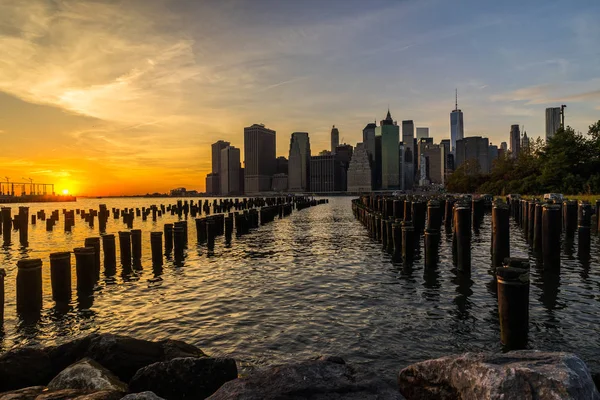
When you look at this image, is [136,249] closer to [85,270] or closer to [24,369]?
[85,270]

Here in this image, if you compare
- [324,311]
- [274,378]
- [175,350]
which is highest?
[274,378]

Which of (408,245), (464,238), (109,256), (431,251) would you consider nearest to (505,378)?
(464,238)

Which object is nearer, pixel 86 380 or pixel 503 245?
pixel 86 380

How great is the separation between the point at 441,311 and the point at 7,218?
3536cm

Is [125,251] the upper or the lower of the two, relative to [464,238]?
lower

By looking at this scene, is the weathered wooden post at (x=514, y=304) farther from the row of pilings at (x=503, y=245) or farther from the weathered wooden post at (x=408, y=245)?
the weathered wooden post at (x=408, y=245)

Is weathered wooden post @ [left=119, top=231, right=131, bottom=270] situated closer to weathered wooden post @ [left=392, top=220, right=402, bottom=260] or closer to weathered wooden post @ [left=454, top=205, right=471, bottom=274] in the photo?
weathered wooden post @ [left=392, top=220, right=402, bottom=260]

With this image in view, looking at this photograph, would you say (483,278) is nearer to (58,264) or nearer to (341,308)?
(341,308)

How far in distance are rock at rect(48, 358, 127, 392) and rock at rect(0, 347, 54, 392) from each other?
36.2 inches

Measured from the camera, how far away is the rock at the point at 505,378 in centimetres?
412

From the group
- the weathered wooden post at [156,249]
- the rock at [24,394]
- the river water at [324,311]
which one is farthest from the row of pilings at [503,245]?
the weathered wooden post at [156,249]

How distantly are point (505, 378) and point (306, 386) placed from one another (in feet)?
7.87

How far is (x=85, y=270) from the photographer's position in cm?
1424

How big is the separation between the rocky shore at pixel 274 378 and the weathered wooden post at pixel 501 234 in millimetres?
10975
